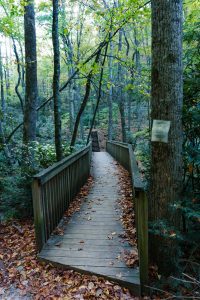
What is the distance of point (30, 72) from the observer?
7.47 metres

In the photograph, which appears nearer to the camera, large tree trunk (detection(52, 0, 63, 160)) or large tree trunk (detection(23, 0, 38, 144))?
large tree trunk (detection(52, 0, 63, 160))

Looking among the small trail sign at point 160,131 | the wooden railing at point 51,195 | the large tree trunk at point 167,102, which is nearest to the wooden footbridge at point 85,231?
the wooden railing at point 51,195

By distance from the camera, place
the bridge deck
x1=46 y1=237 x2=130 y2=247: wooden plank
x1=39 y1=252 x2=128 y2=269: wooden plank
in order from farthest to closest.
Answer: x1=46 y1=237 x2=130 y2=247: wooden plank, x1=39 y1=252 x2=128 y2=269: wooden plank, the bridge deck

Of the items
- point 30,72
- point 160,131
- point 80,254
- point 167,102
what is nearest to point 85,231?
point 80,254

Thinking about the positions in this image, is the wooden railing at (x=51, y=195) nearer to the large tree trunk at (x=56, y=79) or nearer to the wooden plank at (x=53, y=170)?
the wooden plank at (x=53, y=170)

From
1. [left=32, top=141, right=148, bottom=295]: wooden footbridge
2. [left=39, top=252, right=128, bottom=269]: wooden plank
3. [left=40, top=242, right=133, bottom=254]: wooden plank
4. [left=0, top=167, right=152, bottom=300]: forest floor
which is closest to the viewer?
[left=0, top=167, right=152, bottom=300]: forest floor

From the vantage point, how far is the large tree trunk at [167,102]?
349cm

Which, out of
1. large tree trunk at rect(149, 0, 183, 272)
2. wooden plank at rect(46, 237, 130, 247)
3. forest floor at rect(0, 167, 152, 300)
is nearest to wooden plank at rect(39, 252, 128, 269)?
forest floor at rect(0, 167, 152, 300)

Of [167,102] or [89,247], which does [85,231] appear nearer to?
[89,247]

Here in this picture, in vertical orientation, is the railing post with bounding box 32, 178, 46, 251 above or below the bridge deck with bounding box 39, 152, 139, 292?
above

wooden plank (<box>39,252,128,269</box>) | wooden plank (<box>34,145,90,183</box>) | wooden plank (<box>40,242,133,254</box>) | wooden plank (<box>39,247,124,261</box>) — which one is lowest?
wooden plank (<box>39,252,128,269</box>)

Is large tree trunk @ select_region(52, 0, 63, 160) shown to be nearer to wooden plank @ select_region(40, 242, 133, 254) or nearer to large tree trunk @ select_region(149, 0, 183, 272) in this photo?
wooden plank @ select_region(40, 242, 133, 254)

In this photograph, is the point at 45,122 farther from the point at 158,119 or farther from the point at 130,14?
the point at 158,119

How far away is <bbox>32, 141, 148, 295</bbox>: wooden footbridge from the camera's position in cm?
331
